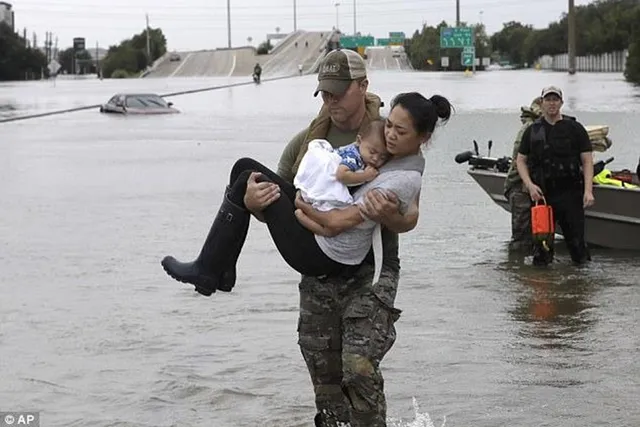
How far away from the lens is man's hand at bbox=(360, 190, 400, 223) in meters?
5.09

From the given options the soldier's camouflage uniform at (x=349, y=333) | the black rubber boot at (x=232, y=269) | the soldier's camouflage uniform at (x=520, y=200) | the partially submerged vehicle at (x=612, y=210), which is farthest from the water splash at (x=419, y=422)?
the partially submerged vehicle at (x=612, y=210)

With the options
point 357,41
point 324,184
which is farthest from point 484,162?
point 357,41

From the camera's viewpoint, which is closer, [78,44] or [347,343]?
[347,343]

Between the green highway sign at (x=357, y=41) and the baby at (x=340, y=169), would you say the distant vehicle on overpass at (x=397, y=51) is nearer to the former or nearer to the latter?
the green highway sign at (x=357, y=41)

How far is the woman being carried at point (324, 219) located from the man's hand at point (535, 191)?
18.0 ft

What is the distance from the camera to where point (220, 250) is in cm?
552

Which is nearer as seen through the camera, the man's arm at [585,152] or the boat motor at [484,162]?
the man's arm at [585,152]

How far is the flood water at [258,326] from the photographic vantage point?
284 inches

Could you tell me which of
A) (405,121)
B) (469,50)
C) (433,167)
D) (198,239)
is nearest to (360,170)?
(405,121)

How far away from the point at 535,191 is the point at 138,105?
35135 mm

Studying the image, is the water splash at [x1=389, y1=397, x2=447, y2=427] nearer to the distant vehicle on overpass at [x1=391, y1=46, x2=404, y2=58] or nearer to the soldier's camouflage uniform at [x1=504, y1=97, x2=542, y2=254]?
the soldier's camouflage uniform at [x1=504, y1=97, x2=542, y2=254]

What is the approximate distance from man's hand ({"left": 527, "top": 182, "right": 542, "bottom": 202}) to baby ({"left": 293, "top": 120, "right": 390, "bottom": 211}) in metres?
5.65

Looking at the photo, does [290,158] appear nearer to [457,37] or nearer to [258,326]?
[258,326]

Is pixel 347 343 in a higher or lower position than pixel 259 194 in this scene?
lower
